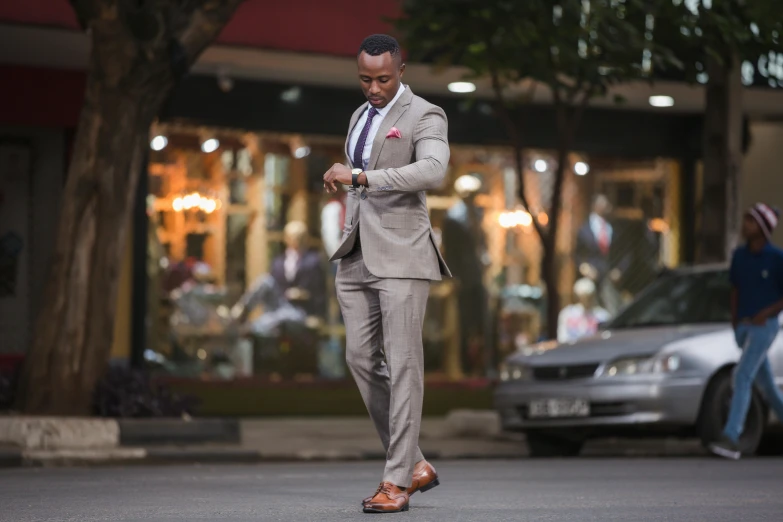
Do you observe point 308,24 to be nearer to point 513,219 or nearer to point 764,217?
point 513,219

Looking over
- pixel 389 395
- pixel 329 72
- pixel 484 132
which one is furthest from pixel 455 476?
pixel 484 132

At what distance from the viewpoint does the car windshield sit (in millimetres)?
13570

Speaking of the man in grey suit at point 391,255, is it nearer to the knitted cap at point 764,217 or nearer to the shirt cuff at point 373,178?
the shirt cuff at point 373,178

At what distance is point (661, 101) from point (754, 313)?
26.2ft

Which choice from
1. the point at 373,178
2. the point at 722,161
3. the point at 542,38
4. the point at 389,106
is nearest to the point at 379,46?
the point at 389,106

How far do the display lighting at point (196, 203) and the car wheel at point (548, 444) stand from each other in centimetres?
605

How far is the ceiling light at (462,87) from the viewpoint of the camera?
18.3m

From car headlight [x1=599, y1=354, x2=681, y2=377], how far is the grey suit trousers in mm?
5568

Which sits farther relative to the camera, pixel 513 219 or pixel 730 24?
pixel 513 219

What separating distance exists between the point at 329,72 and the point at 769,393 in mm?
7054

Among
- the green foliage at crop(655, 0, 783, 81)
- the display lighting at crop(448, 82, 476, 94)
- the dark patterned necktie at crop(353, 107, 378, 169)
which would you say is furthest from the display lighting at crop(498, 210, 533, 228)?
the dark patterned necktie at crop(353, 107, 378, 169)

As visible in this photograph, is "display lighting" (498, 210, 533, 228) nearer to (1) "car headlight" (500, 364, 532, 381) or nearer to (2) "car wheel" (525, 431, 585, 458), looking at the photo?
(1) "car headlight" (500, 364, 532, 381)

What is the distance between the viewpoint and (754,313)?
12273mm

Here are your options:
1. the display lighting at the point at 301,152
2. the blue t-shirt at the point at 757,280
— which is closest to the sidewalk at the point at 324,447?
the blue t-shirt at the point at 757,280
